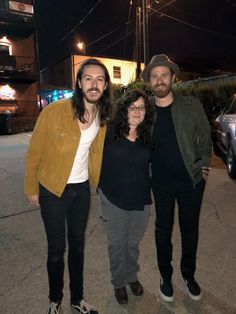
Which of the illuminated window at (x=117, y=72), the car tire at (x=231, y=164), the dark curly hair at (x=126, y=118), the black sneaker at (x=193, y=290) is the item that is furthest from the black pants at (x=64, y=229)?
the illuminated window at (x=117, y=72)

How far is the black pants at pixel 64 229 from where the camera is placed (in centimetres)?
237

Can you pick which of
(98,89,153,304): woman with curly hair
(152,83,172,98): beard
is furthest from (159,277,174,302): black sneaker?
(152,83,172,98): beard

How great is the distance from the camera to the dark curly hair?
99.9 inches

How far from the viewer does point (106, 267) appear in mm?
3369

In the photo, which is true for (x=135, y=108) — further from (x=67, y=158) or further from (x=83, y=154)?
(x=67, y=158)

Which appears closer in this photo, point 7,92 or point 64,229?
point 64,229

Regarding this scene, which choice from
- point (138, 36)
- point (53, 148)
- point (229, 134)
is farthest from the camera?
point (138, 36)

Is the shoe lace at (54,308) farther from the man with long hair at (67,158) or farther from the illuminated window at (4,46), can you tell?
the illuminated window at (4,46)

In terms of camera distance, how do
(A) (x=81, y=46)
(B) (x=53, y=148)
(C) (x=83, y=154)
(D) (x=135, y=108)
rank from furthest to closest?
(A) (x=81, y=46) < (D) (x=135, y=108) < (C) (x=83, y=154) < (B) (x=53, y=148)

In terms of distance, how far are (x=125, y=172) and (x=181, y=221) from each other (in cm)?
69

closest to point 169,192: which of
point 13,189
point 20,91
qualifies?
point 13,189

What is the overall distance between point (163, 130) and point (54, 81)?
40170 mm

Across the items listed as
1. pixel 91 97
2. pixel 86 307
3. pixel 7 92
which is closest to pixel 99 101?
pixel 91 97

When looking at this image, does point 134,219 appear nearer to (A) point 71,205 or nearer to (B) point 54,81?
(A) point 71,205
